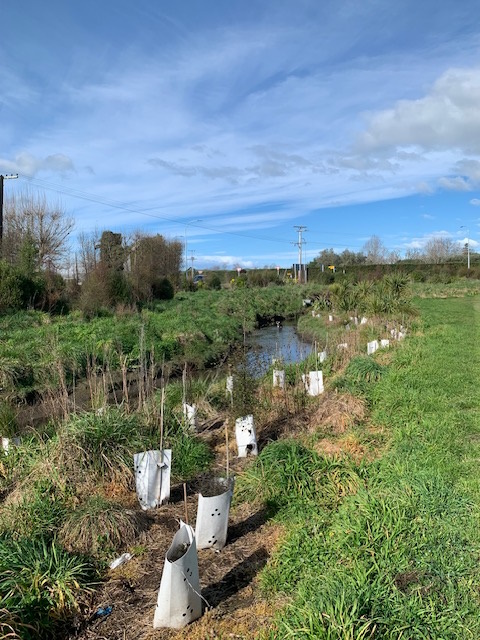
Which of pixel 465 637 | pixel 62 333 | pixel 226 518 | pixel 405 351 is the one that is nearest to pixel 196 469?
pixel 226 518

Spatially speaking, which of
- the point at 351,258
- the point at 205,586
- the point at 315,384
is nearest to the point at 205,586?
the point at 205,586

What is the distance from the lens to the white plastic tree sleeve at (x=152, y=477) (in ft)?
14.0

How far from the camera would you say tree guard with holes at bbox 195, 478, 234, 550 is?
3598 millimetres

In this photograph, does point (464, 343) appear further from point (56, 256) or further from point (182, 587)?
point (56, 256)

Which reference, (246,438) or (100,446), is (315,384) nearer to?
(246,438)

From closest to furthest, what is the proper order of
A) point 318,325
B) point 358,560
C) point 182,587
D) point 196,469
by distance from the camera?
point 182,587 → point 358,560 → point 196,469 → point 318,325

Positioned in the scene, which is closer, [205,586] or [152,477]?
[205,586]

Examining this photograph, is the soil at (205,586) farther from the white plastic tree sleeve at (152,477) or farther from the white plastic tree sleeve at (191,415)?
the white plastic tree sleeve at (191,415)

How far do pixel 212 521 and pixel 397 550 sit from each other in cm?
127

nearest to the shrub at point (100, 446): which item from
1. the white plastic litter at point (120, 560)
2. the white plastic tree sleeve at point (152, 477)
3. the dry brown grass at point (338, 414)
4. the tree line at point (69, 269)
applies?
the white plastic tree sleeve at point (152, 477)

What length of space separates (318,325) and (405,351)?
38.7ft

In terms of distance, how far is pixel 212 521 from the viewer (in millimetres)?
3613

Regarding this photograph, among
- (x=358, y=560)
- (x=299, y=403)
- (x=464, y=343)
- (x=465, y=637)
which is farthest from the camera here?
(x=464, y=343)

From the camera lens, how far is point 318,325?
21906 mm
